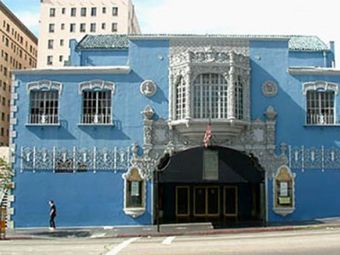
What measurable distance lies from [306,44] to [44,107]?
19021mm

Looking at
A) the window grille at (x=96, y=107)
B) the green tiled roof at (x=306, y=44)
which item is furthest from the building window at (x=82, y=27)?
the window grille at (x=96, y=107)

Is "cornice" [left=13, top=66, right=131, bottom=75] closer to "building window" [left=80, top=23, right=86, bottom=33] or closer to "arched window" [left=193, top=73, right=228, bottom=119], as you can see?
"arched window" [left=193, top=73, right=228, bottom=119]

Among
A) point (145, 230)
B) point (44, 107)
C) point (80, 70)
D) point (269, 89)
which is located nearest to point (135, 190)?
point (145, 230)

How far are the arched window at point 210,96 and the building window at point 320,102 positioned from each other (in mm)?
4945

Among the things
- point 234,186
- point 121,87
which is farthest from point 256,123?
point 121,87

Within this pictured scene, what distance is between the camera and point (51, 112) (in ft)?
104

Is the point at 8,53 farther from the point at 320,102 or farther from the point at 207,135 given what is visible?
the point at 320,102

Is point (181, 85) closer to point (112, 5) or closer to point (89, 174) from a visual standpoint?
point (89, 174)

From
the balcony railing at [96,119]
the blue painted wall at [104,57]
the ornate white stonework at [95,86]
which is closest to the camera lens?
the balcony railing at [96,119]

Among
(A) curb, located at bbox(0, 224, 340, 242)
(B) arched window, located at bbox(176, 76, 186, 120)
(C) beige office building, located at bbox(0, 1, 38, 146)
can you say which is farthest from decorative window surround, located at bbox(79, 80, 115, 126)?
(C) beige office building, located at bbox(0, 1, 38, 146)

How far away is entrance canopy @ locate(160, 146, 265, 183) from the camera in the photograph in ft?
97.7

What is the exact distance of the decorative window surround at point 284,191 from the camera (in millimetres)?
30469

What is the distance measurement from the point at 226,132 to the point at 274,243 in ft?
37.9

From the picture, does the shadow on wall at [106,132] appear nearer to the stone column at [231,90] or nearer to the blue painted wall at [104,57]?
the stone column at [231,90]
